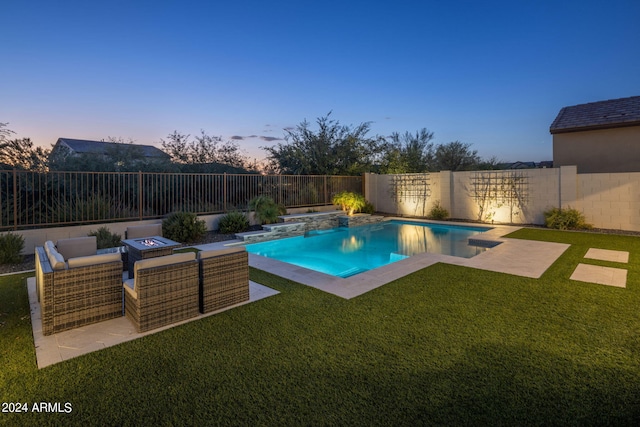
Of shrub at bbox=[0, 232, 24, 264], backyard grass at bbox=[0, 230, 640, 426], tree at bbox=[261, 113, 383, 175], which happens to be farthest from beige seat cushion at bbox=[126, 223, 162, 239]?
tree at bbox=[261, 113, 383, 175]

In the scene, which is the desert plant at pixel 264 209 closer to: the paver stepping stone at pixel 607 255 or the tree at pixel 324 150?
the tree at pixel 324 150

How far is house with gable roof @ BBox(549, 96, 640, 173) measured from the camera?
11594 millimetres

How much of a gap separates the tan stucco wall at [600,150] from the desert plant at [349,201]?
9048mm

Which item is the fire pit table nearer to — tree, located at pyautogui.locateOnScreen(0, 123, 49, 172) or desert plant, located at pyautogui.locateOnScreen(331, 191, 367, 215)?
tree, located at pyautogui.locateOnScreen(0, 123, 49, 172)

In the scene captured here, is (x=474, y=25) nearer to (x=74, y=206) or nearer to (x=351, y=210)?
(x=351, y=210)

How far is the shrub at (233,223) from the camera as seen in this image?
31.8 ft

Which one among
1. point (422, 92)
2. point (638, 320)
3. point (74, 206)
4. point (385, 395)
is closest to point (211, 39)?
point (74, 206)

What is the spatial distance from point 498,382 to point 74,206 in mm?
9911

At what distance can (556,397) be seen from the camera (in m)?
2.14

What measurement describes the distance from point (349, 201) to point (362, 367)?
463 inches

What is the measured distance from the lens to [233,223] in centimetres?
980

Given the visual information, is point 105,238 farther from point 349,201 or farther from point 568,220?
point 568,220

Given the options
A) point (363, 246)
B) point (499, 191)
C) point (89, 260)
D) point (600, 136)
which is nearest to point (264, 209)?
point (363, 246)

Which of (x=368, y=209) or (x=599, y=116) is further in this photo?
(x=368, y=209)
